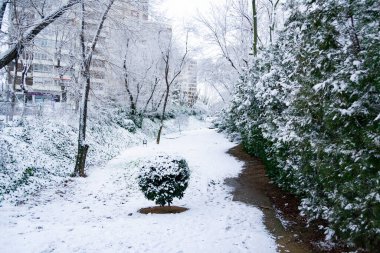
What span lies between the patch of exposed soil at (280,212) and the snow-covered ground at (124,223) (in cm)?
32

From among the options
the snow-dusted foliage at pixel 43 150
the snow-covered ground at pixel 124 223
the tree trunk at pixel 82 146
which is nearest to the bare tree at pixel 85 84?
the tree trunk at pixel 82 146

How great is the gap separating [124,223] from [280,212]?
14.4 feet

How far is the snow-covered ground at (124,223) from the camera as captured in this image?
5.99m

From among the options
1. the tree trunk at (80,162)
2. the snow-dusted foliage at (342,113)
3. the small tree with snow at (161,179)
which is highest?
the snow-dusted foliage at (342,113)

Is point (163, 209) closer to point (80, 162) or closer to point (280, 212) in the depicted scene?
point (280, 212)

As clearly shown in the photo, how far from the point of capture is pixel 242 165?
55.0ft

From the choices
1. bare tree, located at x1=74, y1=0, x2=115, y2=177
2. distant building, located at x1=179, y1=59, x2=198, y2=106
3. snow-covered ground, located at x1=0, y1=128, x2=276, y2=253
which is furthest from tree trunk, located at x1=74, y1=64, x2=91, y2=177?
distant building, located at x1=179, y1=59, x2=198, y2=106

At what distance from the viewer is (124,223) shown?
7.35 m

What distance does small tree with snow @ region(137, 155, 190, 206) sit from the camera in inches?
331

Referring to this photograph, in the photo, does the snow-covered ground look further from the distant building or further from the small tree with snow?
the distant building

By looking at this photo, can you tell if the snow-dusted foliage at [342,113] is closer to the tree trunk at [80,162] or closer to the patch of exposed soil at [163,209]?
the patch of exposed soil at [163,209]

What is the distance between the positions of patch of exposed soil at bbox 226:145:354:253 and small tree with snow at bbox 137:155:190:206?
255 cm

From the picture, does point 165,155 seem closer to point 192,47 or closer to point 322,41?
point 322,41

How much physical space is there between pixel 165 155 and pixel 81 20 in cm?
758
